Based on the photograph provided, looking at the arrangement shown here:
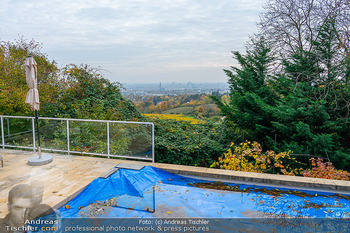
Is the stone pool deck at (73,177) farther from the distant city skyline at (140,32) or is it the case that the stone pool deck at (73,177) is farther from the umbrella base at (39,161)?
the distant city skyline at (140,32)

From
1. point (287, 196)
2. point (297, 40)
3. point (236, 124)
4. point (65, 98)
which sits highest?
point (297, 40)

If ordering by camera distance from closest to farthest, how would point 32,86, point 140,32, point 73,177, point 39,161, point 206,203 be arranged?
point 206,203, point 73,177, point 32,86, point 39,161, point 140,32

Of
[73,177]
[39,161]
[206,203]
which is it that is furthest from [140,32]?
[206,203]

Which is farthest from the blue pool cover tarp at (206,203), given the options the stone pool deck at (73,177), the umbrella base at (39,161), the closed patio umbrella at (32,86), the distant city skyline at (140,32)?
the distant city skyline at (140,32)

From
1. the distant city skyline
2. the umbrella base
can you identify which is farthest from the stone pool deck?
the distant city skyline

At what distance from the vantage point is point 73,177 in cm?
477

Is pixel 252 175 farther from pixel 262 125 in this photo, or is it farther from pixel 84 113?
pixel 84 113

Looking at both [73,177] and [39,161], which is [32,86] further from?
[73,177]

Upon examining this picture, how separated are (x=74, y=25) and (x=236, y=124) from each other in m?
8.74

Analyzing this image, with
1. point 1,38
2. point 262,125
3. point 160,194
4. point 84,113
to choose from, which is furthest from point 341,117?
point 1,38

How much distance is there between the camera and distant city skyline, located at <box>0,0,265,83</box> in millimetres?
9562

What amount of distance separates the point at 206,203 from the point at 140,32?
1045 cm

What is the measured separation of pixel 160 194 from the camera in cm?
433

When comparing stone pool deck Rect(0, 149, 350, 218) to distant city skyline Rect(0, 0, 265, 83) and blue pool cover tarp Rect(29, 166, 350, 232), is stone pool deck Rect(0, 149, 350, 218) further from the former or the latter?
distant city skyline Rect(0, 0, 265, 83)
